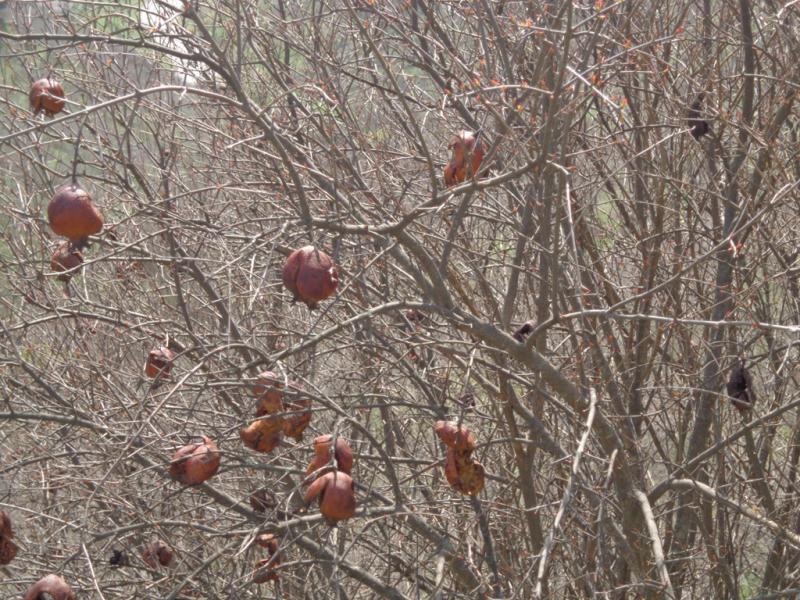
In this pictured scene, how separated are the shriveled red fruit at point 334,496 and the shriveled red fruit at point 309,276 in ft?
1.18

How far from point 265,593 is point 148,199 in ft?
5.56

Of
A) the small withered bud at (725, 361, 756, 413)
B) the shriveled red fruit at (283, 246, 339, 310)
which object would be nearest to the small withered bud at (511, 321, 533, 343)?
the small withered bud at (725, 361, 756, 413)

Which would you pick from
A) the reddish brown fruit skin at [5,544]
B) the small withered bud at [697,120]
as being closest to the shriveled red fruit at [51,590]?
the reddish brown fruit skin at [5,544]

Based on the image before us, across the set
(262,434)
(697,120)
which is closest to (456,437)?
(262,434)

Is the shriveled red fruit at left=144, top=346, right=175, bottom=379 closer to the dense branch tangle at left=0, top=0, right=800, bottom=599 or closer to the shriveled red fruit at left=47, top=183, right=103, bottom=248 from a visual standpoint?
the dense branch tangle at left=0, top=0, right=800, bottom=599

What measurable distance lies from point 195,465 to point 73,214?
0.64 metres

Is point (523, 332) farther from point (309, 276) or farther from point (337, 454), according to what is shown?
point (309, 276)

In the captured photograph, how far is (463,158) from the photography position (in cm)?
287

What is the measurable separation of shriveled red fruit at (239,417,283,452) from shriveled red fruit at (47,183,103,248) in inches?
22.9

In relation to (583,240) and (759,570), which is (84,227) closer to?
(583,240)

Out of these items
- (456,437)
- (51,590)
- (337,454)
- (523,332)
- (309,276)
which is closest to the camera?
(309,276)

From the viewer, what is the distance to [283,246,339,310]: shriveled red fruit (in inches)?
88.4

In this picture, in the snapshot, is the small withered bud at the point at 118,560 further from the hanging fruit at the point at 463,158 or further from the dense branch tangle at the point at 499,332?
the hanging fruit at the point at 463,158

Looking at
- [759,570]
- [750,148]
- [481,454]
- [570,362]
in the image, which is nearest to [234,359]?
[481,454]
